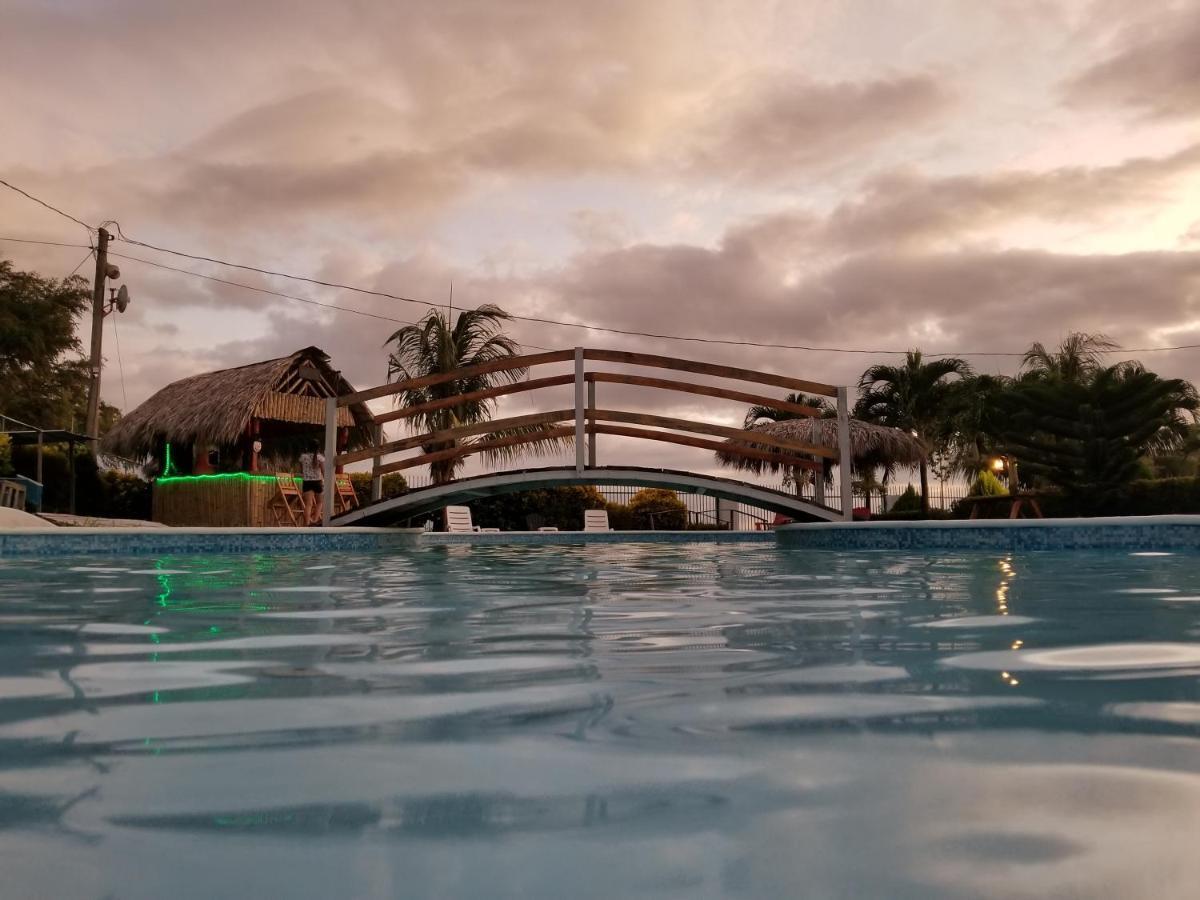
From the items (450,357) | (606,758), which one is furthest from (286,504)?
(606,758)

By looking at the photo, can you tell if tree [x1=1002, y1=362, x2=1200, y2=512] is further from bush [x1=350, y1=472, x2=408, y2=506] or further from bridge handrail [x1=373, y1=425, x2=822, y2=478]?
bush [x1=350, y1=472, x2=408, y2=506]

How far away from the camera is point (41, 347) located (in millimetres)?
30188

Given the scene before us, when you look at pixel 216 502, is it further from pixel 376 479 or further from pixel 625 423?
pixel 625 423

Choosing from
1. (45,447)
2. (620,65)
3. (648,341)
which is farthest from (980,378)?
(45,447)

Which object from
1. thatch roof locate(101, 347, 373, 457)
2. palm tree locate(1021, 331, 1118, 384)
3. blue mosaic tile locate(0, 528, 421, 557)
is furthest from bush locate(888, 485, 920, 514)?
blue mosaic tile locate(0, 528, 421, 557)

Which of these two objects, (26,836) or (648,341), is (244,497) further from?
(26,836)

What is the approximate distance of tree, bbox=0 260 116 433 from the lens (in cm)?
2978

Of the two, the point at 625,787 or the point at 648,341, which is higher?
the point at 648,341

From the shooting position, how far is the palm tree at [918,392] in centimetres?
2997

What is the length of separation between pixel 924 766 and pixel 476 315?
22216 millimetres

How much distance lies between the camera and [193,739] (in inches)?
56.6

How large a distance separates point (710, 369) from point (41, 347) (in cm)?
2825

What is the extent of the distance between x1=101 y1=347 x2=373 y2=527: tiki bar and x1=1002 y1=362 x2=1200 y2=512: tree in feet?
36.8

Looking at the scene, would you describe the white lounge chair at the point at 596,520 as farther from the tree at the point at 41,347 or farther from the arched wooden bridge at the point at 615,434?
the tree at the point at 41,347
